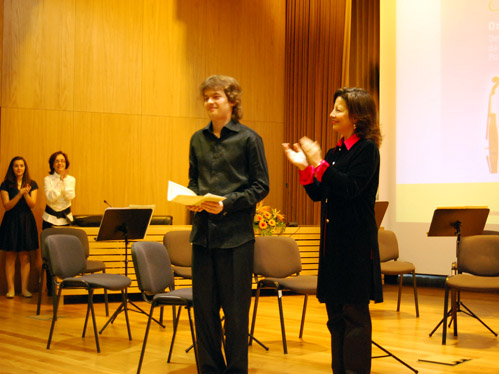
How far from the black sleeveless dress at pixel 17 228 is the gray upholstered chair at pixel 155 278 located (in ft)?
11.9

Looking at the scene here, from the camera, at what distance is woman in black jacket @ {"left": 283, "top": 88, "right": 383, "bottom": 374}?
9.00 feet

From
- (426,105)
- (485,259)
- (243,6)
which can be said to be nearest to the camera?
(485,259)

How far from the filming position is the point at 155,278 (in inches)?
155

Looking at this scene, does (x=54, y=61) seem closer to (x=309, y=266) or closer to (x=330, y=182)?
(x=309, y=266)

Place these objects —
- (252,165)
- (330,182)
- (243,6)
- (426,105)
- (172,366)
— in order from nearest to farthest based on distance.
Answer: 1. (330,182)
2. (252,165)
3. (172,366)
4. (426,105)
5. (243,6)

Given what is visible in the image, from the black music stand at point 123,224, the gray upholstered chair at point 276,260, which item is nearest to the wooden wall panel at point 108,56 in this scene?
the black music stand at point 123,224

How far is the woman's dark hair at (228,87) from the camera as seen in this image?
317 cm

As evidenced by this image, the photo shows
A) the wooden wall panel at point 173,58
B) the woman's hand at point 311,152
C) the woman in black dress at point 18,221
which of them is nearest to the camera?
the woman's hand at point 311,152

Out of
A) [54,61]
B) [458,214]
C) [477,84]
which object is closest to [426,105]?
[477,84]

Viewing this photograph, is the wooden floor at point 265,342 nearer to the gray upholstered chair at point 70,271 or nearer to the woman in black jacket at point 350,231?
the gray upholstered chair at point 70,271

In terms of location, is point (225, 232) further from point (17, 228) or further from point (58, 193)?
point (17, 228)

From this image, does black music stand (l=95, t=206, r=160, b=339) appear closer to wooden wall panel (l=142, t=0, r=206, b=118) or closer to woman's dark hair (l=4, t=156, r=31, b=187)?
woman's dark hair (l=4, t=156, r=31, b=187)

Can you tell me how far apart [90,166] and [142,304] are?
7.54 ft

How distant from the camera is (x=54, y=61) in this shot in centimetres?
801
